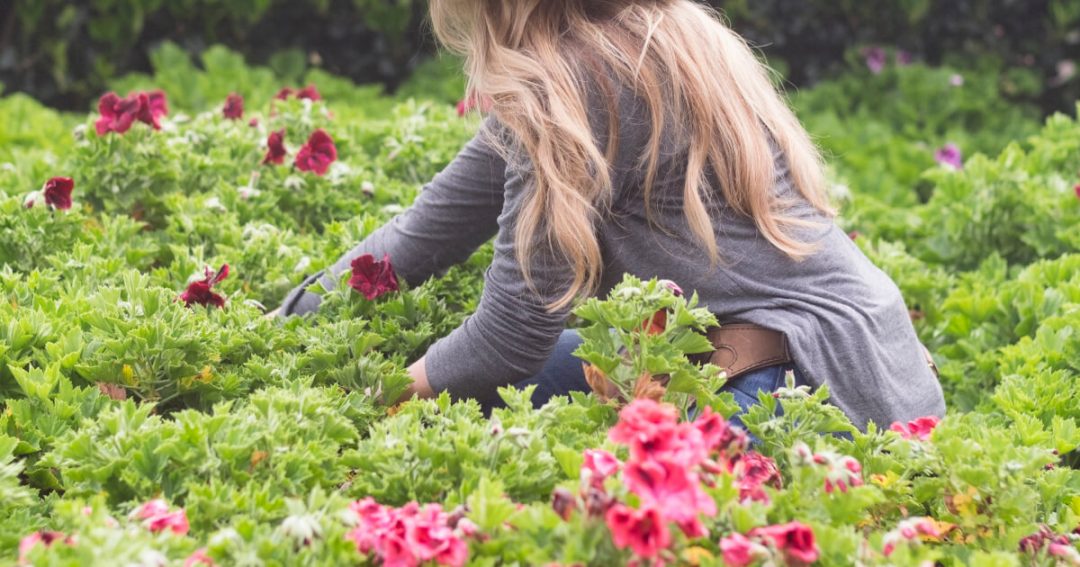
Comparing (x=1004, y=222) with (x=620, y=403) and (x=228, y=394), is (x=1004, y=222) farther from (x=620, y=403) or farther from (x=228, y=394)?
(x=228, y=394)

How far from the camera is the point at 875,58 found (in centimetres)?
733

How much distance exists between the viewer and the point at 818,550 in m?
1.37

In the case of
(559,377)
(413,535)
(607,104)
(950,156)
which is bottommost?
(950,156)

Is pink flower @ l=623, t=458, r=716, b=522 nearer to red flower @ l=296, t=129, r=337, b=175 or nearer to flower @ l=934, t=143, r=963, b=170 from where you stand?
red flower @ l=296, t=129, r=337, b=175

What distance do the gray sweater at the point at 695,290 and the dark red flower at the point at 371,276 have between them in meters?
0.19

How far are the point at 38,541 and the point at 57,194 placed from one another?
1517 millimetres

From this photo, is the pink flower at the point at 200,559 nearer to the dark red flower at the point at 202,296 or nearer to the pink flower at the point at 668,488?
the pink flower at the point at 668,488

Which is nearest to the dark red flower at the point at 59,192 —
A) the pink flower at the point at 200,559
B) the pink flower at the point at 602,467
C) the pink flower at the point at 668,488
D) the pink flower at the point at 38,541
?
the pink flower at the point at 38,541

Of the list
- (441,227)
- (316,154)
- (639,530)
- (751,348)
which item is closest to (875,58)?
(316,154)

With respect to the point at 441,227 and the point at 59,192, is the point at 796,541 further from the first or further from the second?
the point at 59,192

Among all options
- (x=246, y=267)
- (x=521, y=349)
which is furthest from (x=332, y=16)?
(x=521, y=349)

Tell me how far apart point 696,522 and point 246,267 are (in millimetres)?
1708

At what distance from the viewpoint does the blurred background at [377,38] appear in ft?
20.5

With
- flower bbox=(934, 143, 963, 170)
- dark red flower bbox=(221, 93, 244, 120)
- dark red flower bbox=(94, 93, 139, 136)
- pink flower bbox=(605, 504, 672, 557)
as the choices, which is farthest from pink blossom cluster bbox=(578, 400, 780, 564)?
flower bbox=(934, 143, 963, 170)
